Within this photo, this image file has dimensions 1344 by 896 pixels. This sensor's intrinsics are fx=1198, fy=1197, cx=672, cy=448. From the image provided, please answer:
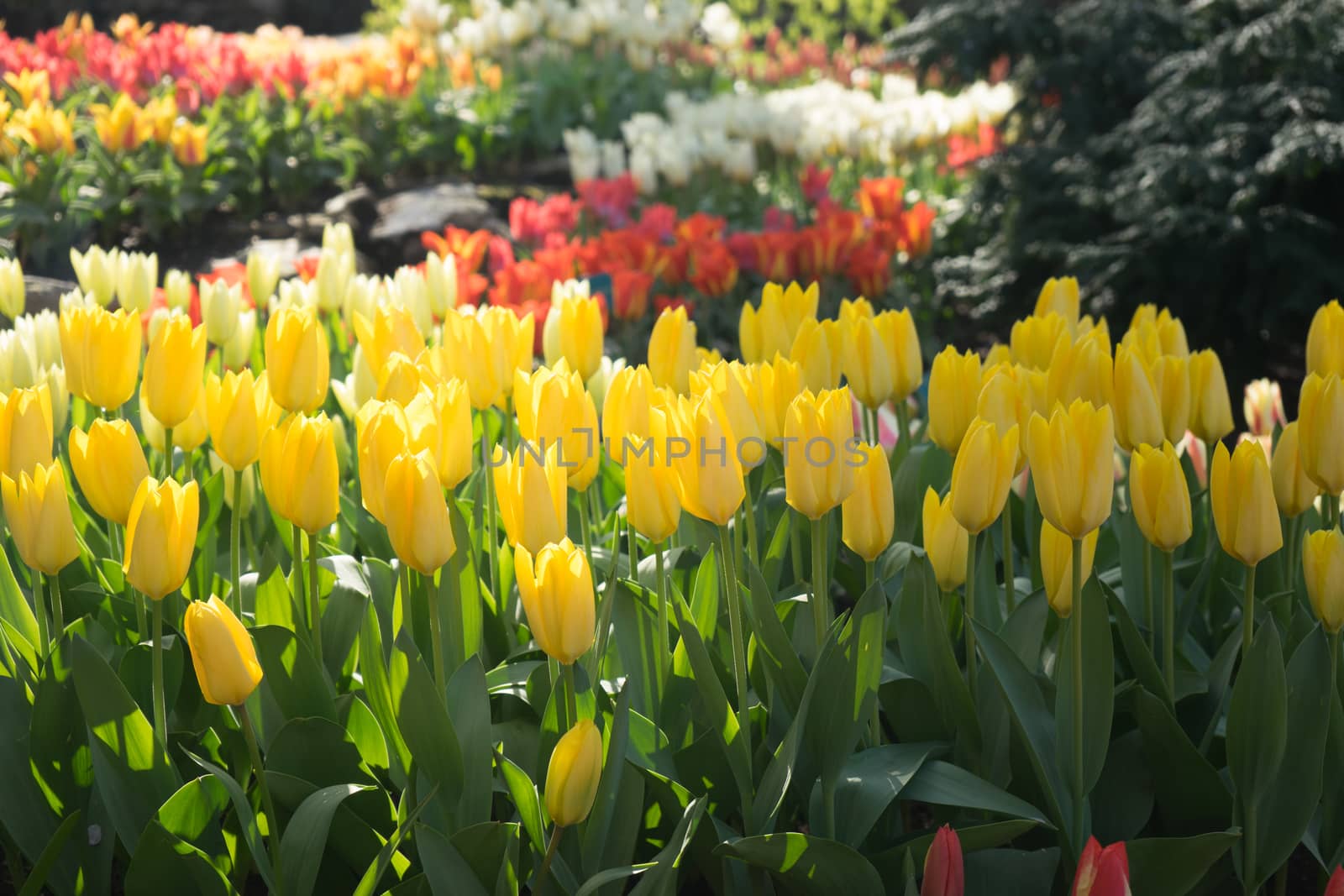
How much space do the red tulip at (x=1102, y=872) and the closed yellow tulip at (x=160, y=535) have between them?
892 mm

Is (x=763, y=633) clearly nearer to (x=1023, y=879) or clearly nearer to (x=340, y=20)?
(x=1023, y=879)

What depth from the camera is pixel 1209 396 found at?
5.26ft

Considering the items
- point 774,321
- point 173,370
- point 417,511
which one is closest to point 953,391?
point 774,321

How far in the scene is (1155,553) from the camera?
179 cm

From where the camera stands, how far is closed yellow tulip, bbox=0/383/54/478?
52.6 inches

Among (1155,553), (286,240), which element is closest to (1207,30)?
(1155,553)

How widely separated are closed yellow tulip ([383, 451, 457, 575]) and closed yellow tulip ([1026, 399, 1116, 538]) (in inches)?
23.1

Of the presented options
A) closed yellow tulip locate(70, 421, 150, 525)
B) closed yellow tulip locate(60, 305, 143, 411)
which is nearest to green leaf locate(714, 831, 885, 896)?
closed yellow tulip locate(70, 421, 150, 525)

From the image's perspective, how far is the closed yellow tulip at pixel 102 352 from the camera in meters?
1.56

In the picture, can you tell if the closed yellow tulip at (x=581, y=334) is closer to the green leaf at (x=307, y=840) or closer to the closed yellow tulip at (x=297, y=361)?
the closed yellow tulip at (x=297, y=361)

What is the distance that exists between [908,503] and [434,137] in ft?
17.9

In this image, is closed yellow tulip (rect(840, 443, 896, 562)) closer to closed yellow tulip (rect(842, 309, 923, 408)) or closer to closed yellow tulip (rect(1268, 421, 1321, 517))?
closed yellow tulip (rect(842, 309, 923, 408))

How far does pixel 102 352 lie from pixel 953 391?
1.10 m

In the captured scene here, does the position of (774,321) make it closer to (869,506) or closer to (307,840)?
(869,506)
